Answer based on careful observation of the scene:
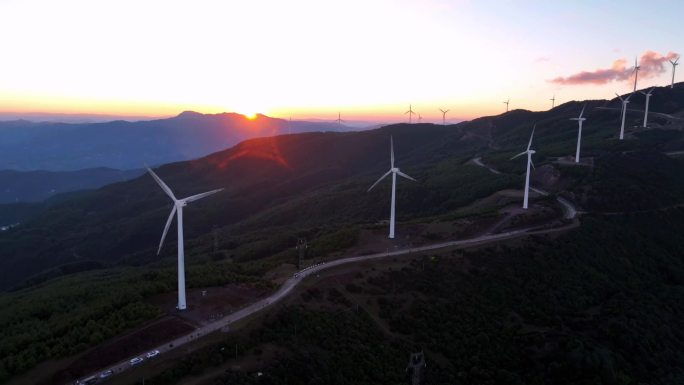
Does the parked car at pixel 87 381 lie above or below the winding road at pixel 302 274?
below

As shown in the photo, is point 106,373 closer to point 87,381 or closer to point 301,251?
point 87,381

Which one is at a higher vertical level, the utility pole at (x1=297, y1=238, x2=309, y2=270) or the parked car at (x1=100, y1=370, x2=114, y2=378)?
the parked car at (x1=100, y1=370, x2=114, y2=378)

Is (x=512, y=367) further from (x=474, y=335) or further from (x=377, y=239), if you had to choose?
(x=377, y=239)

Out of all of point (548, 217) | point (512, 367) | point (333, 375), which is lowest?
point (512, 367)

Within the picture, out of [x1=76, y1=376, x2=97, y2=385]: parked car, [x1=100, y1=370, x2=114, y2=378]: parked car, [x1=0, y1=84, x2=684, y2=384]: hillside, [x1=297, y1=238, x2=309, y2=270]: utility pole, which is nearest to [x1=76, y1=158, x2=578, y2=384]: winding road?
[x1=76, y1=376, x2=97, y2=385]: parked car

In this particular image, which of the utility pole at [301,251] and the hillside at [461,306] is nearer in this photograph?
the hillside at [461,306]

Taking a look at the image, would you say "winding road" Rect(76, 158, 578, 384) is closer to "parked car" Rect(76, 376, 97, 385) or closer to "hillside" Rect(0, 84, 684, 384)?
"parked car" Rect(76, 376, 97, 385)

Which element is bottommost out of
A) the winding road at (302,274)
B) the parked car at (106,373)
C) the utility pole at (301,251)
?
the utility pole at (301,251)

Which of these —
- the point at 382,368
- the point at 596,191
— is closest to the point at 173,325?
the point at 382,368

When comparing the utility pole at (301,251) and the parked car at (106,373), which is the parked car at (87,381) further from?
the utility pole at (301,251)

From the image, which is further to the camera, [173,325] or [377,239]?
[377,239]

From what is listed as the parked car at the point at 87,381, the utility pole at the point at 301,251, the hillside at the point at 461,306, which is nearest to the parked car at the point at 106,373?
the parked car at the point at 87,381
